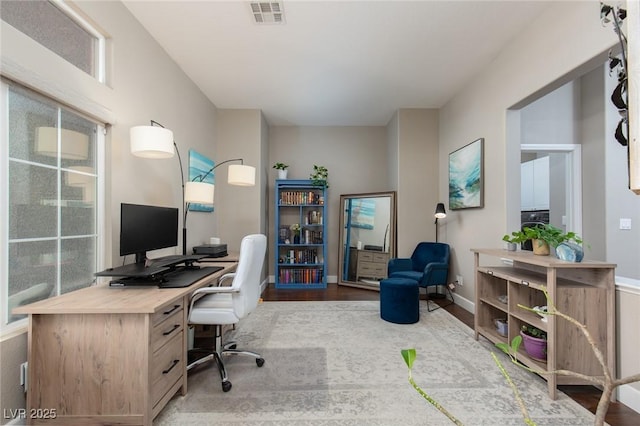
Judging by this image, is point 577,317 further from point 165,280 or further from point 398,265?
point 165,280

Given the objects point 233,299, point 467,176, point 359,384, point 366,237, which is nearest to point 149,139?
point 233,299

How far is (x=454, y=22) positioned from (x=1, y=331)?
3.74m

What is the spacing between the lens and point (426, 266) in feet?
11.7

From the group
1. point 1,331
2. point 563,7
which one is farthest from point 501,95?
point 1,331

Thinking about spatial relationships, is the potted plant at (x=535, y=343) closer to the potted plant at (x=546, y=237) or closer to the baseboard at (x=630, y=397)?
the baseboard at (x=630, y=397)

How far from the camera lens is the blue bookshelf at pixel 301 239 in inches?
187

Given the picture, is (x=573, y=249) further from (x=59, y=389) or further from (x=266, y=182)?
(x=266, y=182)

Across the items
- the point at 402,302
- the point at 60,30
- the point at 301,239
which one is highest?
the point at 60,30

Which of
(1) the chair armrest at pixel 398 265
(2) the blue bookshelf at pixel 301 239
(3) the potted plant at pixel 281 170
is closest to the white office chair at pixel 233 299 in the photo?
(1) the chair armrest at pixel 398 265

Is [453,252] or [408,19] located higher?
[408,19]

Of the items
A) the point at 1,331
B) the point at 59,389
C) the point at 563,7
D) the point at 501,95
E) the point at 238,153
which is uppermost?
the point at 563,7

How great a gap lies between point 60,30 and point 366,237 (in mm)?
4174

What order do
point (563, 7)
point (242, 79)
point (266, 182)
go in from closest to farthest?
point (563, 7) < point (242, 79) < point (266, 182)

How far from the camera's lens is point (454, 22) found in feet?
8.06
